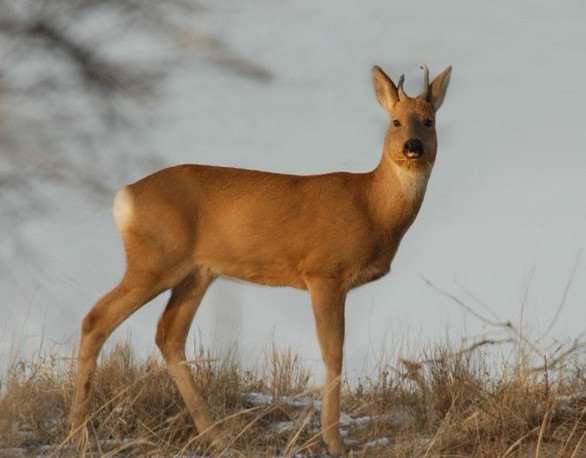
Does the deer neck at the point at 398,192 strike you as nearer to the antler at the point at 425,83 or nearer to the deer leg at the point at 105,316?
the antler at the point at 425,83

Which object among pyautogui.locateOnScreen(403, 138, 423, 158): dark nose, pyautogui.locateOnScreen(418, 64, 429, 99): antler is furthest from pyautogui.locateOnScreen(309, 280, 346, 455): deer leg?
pyautogui.locateOnScreen(418, 64, 429, 99): antler

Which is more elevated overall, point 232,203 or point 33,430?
point 232,203

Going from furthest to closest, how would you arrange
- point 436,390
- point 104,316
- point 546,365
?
point 436,390 < point 104,316 < point 546,365

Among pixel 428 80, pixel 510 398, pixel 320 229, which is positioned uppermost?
pixel 428 80

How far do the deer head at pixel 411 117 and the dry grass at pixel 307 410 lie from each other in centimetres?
112

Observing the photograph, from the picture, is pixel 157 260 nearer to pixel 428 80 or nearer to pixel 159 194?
pixel 159 194

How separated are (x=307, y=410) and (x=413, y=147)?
1523mm

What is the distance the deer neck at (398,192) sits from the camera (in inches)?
225

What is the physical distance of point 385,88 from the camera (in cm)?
585

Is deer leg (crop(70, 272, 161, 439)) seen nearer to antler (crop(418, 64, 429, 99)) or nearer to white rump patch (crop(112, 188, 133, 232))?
white rump patch (crop(112, 188, 133, 232))

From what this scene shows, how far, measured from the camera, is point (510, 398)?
5344mm

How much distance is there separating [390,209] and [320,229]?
433 millimetres

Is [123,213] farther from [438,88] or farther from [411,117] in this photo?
[438,88]

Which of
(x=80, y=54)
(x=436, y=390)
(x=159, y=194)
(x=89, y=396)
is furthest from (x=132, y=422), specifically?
(x=80, y=54)
